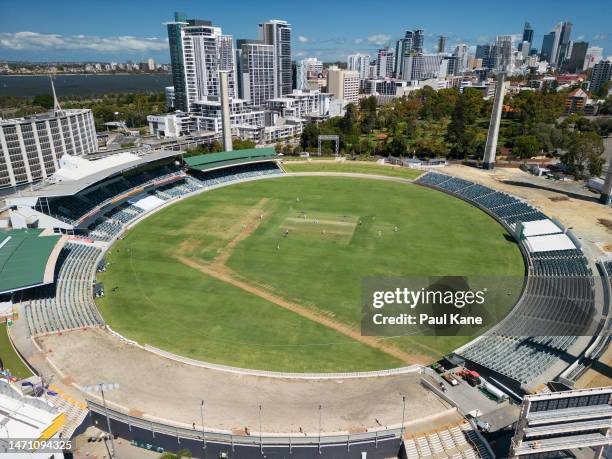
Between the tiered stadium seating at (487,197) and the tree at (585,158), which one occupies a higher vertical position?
the tree at (585,158)

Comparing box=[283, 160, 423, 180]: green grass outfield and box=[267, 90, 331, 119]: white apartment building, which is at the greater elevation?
box=[267, 90, 331, 119]: white apartment building

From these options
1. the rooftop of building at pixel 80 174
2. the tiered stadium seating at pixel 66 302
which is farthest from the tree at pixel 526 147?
the tiered stadium seating at pixel 66 302

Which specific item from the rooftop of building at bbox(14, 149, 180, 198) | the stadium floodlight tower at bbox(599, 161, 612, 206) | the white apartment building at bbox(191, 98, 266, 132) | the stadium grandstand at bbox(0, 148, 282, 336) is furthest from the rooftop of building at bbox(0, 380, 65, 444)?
the white apartment building at bbox(191, 98, 266, 132)

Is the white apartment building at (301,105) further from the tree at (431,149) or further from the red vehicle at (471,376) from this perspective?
the red vehicle at (471,376)

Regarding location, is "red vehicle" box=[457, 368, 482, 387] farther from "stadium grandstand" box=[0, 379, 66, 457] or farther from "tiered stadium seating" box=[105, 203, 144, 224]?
"tiered stadium seating" box=[105, 203, 144, 224]

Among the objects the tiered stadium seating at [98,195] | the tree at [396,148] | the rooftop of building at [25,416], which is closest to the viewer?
the rooftop of building at [25,416]

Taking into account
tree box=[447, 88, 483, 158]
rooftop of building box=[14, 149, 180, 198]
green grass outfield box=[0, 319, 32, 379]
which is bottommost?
green grass outfield box=[0, 319, 32, 379]

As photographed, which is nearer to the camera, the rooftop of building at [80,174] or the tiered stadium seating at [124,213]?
the rooftop of building at [80,174]

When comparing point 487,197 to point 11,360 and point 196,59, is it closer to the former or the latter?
point 11,360
